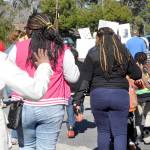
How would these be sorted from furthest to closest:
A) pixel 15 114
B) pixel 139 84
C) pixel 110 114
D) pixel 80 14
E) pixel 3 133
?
1. pixel 80 14
2. pixel 139 84
3. pixel 110 114
4. pixel 15 114
5. pixel 3 133

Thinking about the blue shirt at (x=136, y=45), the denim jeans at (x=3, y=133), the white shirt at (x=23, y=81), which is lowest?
the blue shirt at (x=136, y=45)

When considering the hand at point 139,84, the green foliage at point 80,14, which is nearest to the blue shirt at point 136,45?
the hand at point 139,84

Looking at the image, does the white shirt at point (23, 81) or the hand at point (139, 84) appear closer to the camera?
the white shirt at point (23, 81)

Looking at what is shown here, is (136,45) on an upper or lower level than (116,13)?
upper

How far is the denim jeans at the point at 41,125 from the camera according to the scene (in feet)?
16.0

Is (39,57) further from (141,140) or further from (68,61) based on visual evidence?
(141,140)

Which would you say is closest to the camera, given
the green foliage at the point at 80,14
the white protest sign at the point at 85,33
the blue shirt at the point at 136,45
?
the blue shirt at the point at 136,45

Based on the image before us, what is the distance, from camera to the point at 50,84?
4.98 meters

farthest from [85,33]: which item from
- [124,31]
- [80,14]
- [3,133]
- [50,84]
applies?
[3,133]

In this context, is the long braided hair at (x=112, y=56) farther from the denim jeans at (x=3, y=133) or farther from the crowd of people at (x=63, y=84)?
the denim jeans at (x=3, y=133)

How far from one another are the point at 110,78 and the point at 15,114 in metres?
1.66

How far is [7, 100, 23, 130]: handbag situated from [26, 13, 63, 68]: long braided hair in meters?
0.36

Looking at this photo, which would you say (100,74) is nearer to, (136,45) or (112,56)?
(112,56)

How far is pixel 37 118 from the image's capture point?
16.1 feet
